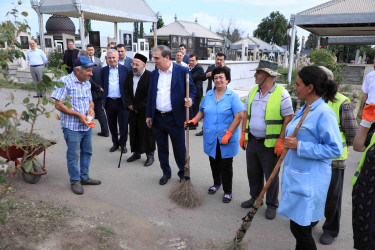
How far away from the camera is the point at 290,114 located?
3.12m

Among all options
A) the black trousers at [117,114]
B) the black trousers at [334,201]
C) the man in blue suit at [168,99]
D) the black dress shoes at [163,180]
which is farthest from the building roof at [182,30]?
the black trousers at [334,201]

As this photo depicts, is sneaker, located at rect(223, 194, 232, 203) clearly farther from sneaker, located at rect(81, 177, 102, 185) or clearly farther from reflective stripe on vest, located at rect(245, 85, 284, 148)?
sneaker, located at rect(81, 177, 102, 185)

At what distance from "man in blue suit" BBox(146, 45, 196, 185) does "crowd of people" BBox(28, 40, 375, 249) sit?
15 millimetres

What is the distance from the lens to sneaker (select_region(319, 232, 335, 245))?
3.04 meters

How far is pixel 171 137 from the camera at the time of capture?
4.31m

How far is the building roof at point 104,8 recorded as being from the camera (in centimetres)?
1112

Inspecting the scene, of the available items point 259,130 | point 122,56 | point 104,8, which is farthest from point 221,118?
point 104,8

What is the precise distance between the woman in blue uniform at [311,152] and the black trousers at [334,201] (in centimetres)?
62

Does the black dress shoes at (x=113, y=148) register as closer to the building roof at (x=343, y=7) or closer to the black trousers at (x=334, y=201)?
the black trousers at (x=334, y=201)

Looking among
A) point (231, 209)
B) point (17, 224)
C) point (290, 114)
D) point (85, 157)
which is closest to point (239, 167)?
point (231, 209)

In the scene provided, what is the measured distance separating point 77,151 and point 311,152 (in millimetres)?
3045

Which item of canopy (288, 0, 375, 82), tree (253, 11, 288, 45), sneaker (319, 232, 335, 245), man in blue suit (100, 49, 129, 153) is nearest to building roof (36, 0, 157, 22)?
man in blue suit (100, 49, 129, 153)

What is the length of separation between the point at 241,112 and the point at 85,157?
239 centimetres

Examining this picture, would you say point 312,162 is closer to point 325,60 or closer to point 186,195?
point 186,195
